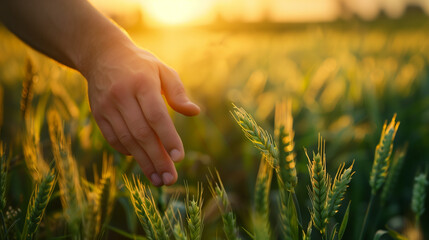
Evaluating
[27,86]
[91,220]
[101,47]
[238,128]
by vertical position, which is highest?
[101,47]

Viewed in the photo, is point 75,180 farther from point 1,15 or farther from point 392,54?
point 392,54

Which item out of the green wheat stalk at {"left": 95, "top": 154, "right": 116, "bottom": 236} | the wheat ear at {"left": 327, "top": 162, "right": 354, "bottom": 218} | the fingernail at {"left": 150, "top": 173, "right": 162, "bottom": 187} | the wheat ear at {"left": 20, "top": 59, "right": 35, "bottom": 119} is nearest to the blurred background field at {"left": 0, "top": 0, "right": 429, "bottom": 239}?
the wheat ear at {"left": 20, "top": 59, "right": 35, "bottom": 119}

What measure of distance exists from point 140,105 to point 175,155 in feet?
0.34

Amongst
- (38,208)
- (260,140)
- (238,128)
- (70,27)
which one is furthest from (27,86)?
(238,128)

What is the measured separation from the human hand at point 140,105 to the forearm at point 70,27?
30 mm

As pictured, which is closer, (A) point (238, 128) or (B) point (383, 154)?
(B) point (383, 154)

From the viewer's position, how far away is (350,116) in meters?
1.57

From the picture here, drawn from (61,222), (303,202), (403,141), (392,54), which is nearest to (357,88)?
(403,141)

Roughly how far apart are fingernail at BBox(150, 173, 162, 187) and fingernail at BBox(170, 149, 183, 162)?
0.07 metres

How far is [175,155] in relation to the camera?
577 millimetres

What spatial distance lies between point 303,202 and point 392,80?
1.05 metres

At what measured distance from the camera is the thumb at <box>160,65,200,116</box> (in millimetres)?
603

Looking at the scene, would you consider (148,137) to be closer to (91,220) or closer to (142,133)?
(142,133)

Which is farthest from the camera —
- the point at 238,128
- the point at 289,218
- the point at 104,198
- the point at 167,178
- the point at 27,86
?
the point at 238,128
